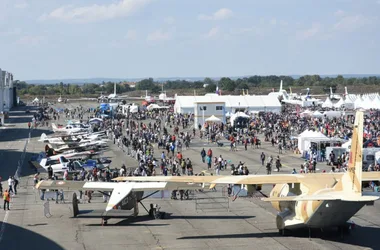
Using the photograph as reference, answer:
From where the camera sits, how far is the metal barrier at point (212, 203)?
33.4 metres

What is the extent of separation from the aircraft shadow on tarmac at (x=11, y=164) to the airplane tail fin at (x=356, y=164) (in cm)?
2808

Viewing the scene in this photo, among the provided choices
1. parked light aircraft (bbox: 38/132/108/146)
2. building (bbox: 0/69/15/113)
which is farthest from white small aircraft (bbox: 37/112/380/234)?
building (bbox: 0/69/15/113)

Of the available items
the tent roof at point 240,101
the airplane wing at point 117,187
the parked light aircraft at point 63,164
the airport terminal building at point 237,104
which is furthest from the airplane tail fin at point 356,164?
the tent roof at point 240,101

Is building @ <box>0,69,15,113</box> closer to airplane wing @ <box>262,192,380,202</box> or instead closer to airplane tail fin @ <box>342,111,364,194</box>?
airplane wing @ <box>262,192,380,202</box>

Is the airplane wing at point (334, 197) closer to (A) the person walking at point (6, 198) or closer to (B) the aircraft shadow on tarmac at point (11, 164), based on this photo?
(A) the person walking at point (6, 198)

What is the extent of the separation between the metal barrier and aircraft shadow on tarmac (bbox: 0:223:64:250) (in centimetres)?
875

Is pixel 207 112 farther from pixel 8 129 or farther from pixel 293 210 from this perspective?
pixel 293 210

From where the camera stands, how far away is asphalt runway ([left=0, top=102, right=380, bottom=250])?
83.6 ft

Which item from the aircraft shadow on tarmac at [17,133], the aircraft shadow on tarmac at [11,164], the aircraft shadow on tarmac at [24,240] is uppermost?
the aircraft shadow on tarmac at [24,240]

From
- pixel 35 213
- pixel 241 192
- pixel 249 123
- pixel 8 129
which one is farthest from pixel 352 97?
pixel 35 213

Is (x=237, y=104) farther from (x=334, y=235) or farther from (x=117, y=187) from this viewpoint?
(x=334, y=235)

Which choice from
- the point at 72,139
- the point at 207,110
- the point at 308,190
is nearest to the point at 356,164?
the point at 308,190

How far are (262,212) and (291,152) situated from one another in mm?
27806

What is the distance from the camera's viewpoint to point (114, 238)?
2667 cm
